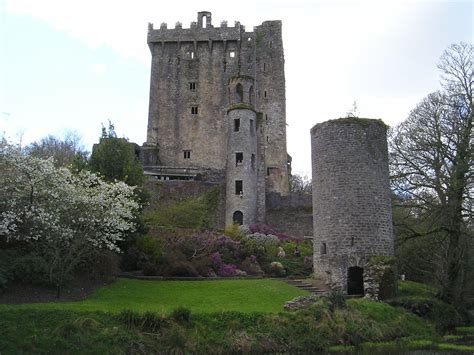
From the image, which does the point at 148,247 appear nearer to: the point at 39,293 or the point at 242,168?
the point at 39,293

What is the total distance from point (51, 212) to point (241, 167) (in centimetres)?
2336

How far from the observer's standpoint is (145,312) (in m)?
15.6

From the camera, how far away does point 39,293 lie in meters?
18.0

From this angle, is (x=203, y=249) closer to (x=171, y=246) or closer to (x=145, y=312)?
(x=171, y=246)

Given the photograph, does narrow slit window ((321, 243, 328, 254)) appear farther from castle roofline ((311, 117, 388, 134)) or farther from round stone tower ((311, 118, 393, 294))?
castle roofline ((311, 117, 388, 134))

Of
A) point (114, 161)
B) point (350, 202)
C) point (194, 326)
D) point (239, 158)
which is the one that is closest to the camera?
point (194, 326)

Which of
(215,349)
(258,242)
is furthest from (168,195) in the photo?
(215,349)

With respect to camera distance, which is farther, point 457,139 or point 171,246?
point 171,246

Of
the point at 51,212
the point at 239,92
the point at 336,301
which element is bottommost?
the point at 336,301

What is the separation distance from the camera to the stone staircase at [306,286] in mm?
23891

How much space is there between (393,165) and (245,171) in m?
17.2

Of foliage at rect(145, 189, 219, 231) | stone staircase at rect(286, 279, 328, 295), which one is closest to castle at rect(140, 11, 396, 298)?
stone staircase at rect(286, 279, 328, 295)

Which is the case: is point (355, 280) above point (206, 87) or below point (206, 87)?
below

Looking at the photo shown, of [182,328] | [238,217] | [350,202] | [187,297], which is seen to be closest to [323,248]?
[350,202]
